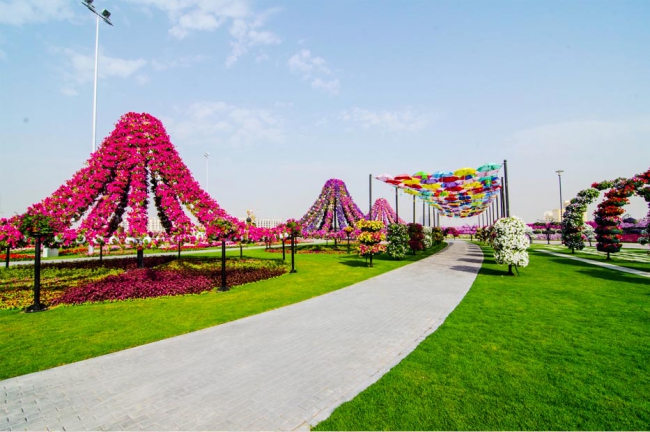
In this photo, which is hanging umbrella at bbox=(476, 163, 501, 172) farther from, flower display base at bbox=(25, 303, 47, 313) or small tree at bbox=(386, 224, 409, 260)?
flower display base at bbox=(25, 303, 47, 313)

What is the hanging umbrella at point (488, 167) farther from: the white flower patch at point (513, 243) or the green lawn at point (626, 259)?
the green lawn at point (626, 259)

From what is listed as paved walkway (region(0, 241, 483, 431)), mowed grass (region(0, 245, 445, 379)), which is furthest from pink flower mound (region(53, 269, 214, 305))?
paved walkway (region(0, 241, 483, 431))

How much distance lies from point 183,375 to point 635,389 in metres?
6.17

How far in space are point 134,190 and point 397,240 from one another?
1579 centimetres

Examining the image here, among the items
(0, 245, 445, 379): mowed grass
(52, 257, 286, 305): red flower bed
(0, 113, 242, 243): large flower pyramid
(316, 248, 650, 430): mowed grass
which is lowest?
(0, 245, 445, 379): mowed grass

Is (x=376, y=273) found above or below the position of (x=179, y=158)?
below

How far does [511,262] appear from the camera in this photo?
12.9m

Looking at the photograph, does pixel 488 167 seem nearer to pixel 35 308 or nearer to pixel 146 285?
pixel 146 285

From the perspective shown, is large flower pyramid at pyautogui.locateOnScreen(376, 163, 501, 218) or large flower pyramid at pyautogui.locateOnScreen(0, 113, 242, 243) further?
large flower pyramid at pyautogui.locateOnScreen(376, 163, 501, 218)

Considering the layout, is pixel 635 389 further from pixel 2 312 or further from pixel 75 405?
pixel 2 312

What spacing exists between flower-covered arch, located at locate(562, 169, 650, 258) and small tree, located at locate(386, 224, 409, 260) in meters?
12.0

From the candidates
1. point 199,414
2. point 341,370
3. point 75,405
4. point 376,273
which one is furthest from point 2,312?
point 376,273

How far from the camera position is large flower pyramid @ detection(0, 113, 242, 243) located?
34.7 ft

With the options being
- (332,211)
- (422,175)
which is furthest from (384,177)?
(332,211)
